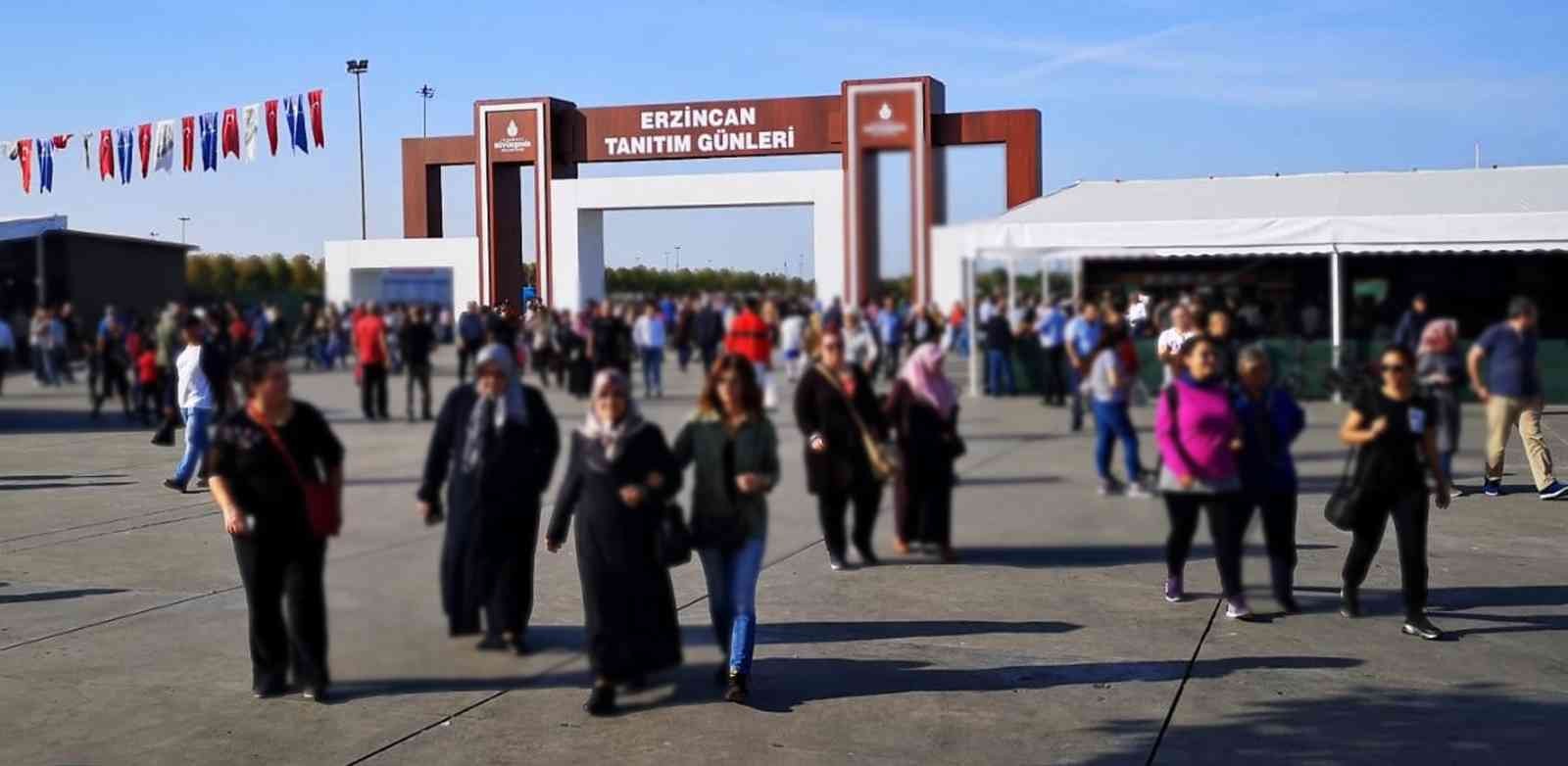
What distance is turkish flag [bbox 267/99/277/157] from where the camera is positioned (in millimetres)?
3736

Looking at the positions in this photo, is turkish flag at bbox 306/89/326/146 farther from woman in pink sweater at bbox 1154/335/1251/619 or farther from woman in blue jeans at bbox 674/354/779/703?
woman in pink sweater at bbox 1154/335/1251/619

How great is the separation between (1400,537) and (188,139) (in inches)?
200

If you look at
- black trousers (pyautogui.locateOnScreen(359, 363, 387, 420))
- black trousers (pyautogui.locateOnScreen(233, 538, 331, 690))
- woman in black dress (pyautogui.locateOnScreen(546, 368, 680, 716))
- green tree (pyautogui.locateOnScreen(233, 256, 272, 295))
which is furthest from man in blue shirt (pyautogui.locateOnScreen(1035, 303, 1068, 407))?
green tree (pyautogui.locateOnScreen(233, 256, 272, 295))

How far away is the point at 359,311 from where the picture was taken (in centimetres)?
316

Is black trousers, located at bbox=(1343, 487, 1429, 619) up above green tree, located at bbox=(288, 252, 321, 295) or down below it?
below

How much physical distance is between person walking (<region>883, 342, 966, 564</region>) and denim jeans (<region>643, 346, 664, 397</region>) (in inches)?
19.1

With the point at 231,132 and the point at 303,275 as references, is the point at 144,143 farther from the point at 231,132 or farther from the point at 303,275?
the point at 303,275

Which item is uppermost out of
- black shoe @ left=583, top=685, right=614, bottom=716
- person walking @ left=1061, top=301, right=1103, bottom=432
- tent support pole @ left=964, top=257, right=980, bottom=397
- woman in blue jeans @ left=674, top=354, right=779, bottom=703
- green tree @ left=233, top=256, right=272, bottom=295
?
green tree @ left=233, top=256, right=272, bottom=295

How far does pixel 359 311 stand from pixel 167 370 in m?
0.48

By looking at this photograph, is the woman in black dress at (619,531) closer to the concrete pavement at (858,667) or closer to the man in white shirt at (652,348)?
the man in white shirt at (652,348)

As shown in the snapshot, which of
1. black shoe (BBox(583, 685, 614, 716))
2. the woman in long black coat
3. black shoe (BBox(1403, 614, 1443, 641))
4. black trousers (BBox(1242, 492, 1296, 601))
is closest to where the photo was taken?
the woman in long black coat

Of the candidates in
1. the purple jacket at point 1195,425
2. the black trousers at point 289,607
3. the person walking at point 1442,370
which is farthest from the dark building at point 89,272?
the person walking at point 1442,370

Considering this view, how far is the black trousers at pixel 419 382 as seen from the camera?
3.02m

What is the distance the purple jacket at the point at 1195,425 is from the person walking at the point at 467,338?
4.08 ft
